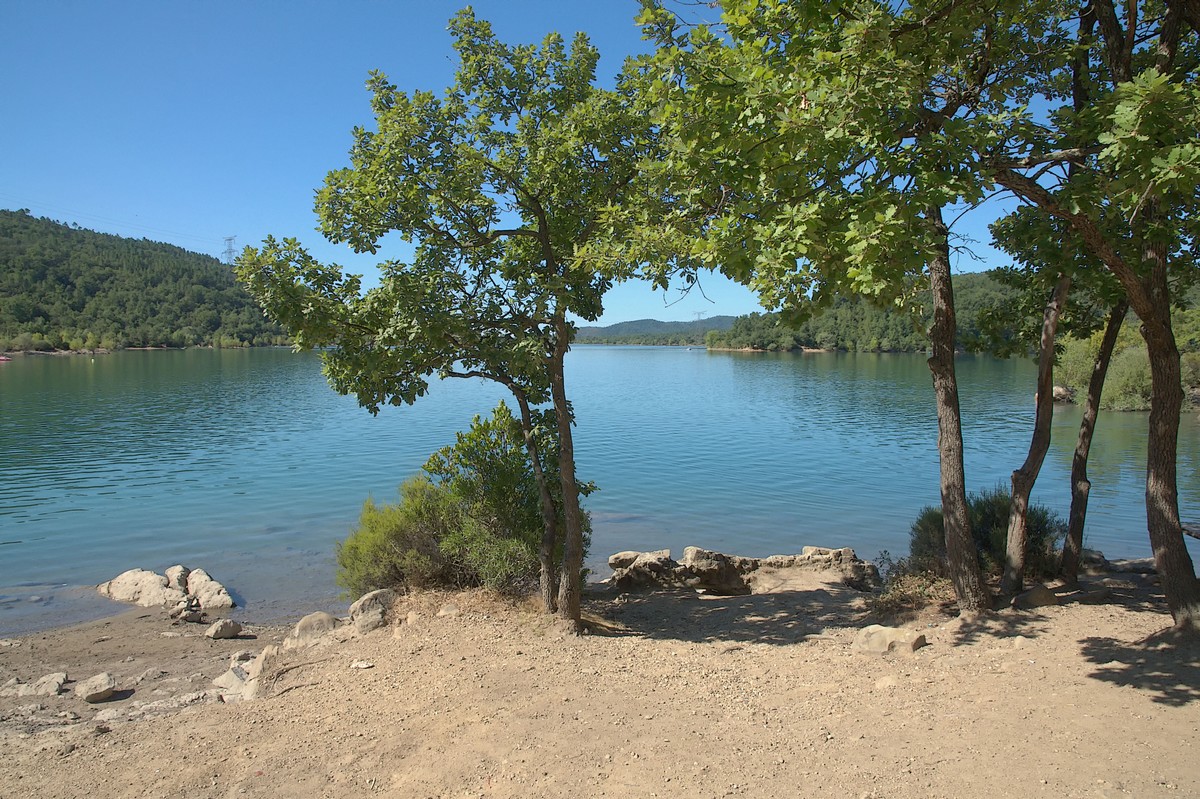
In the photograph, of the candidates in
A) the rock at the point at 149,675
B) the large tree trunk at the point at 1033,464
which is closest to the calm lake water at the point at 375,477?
the rock at the point at 149,675

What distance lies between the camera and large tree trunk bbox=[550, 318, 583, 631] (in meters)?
8.09

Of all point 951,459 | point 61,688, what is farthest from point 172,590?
point 951,459

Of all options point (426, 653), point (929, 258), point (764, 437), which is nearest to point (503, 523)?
point (426, 653)

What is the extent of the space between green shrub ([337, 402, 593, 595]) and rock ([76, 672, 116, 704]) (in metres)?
2.86

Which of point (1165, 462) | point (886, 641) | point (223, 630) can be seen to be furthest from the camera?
point (223, 630)

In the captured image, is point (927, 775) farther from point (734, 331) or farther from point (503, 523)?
point (734, 331)

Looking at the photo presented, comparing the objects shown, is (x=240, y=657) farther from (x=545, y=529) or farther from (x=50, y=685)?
(x=545, y=529)

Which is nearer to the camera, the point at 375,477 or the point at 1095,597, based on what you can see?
the point at 1095,597

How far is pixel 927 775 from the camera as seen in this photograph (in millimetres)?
4328

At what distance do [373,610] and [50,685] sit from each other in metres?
3.41

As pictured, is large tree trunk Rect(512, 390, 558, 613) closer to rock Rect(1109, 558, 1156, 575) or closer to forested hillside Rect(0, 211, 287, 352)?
rock Rect(1109, 558, 1156, 575)

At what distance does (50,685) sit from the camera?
26.2 feet

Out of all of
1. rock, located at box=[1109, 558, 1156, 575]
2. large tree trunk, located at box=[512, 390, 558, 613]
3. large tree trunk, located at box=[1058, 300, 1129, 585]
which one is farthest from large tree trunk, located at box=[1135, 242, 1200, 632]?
large tree trunk, located at box=[512, 390, 558, 613]

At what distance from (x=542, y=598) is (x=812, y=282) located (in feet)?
17.3
